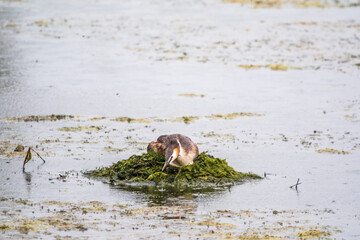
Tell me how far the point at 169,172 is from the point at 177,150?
0.52m

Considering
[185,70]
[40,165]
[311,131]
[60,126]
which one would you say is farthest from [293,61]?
[40,165]

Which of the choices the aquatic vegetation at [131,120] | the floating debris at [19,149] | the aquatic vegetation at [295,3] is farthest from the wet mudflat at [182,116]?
the aquatic vegetation at [295,3]

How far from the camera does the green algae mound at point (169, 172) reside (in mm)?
12602

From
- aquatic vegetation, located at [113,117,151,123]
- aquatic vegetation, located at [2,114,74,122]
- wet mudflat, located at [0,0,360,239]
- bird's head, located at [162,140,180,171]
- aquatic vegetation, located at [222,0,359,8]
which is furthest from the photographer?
aquatic vegetation, located at [222,0,359,8]

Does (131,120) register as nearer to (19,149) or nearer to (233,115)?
(233,115)

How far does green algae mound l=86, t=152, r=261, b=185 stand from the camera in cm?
1260

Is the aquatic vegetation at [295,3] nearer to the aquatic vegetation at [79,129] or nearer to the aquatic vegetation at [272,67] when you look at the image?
the aquatic vegetation at [272,67]

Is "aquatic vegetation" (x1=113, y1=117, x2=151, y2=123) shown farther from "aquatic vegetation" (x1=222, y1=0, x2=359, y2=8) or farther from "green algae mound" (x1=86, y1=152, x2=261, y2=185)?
"aquatic vegetation" (x1=222, y1=0, x2=359, y2=8)

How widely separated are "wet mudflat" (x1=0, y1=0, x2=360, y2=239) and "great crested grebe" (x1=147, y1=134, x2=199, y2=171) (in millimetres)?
535

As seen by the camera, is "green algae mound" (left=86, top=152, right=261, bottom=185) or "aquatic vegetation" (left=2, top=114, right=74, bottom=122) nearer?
"green algae mound" (left=86, top=152, right=261, bottom=185)

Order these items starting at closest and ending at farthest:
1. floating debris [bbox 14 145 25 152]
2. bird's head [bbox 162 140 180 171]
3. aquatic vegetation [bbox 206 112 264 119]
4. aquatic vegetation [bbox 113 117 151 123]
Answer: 1. bird's head [bbox 162 140 180 171]
2. floating debris [bbox 14 145 25 152]
3. aquatic vegetation [bbox 113 117 151 123]
4. aquatic vegetation [bbox 206 112 264 119]

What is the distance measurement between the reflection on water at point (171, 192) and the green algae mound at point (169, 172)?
20cm

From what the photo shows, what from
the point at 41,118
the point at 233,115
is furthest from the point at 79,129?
the point at 233,115

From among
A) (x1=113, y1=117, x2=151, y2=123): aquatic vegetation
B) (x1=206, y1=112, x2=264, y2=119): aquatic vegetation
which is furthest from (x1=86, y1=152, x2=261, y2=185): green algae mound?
(x1=206, y1=112, x2=264, y2=119): aquatic vegetation
